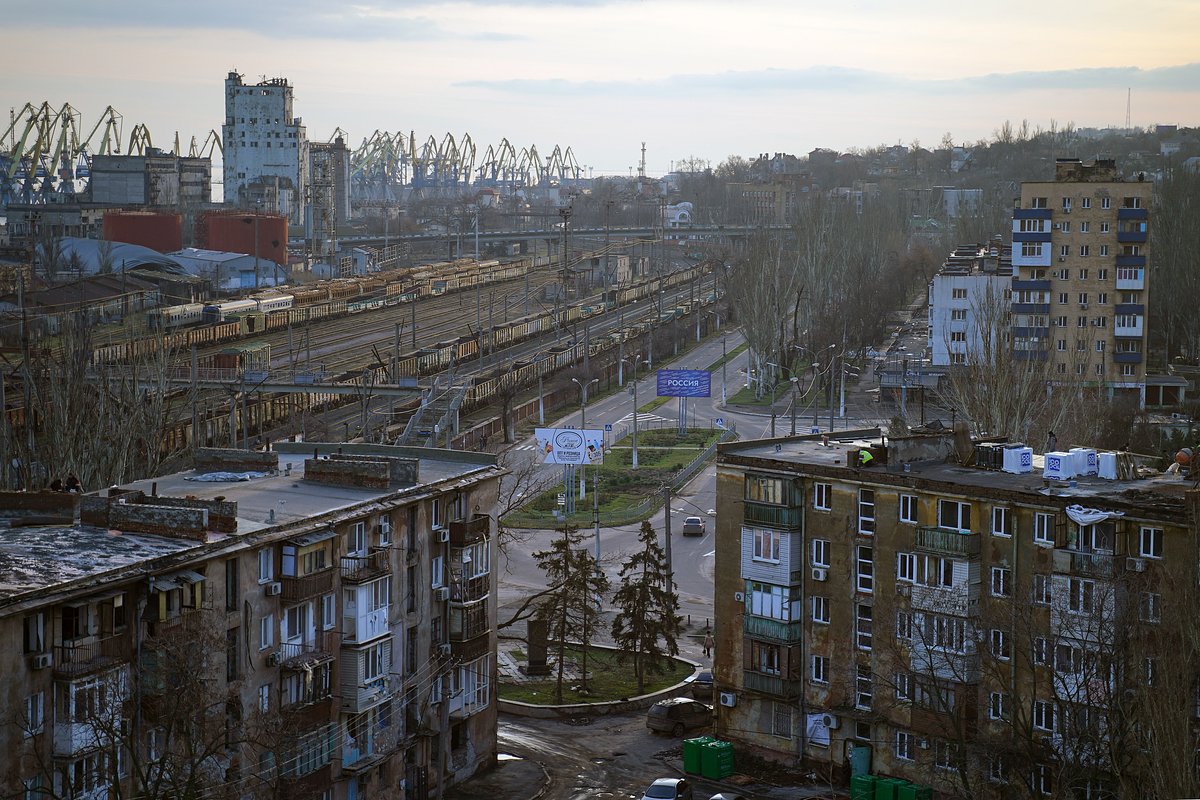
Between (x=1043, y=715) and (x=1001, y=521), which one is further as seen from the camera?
(x=1001, y=521)

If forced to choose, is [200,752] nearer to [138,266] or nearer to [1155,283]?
[1155,283]

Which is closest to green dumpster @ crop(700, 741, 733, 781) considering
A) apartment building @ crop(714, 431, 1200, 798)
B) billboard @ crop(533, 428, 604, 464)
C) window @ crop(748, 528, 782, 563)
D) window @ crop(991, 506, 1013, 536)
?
apartment building @ crop(714, 431, 1200, 798)

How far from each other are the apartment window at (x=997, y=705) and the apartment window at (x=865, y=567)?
1545mm

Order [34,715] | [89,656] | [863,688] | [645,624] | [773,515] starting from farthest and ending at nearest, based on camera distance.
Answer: [645,624] < [773,515] < [863,688] < [89,656] < [34,715]

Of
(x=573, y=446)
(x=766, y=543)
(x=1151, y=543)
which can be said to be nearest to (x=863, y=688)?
(x=766, y=543)

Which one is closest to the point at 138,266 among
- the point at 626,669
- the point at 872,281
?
the point at 872,281

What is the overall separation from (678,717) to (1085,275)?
22530 millimetres

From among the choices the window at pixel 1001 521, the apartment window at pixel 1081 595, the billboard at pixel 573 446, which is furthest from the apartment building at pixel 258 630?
the billboard at pixel 573 446

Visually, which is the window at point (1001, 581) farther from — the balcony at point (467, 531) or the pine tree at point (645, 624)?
the pine tree at point (645, 624)

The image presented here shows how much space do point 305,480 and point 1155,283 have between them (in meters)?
35.8

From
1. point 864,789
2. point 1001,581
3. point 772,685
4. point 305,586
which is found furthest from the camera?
point 772,685

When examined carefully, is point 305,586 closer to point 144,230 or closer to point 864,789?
point 864,789

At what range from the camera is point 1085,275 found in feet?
117

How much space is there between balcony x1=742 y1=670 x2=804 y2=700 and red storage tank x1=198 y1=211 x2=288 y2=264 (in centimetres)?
5932
